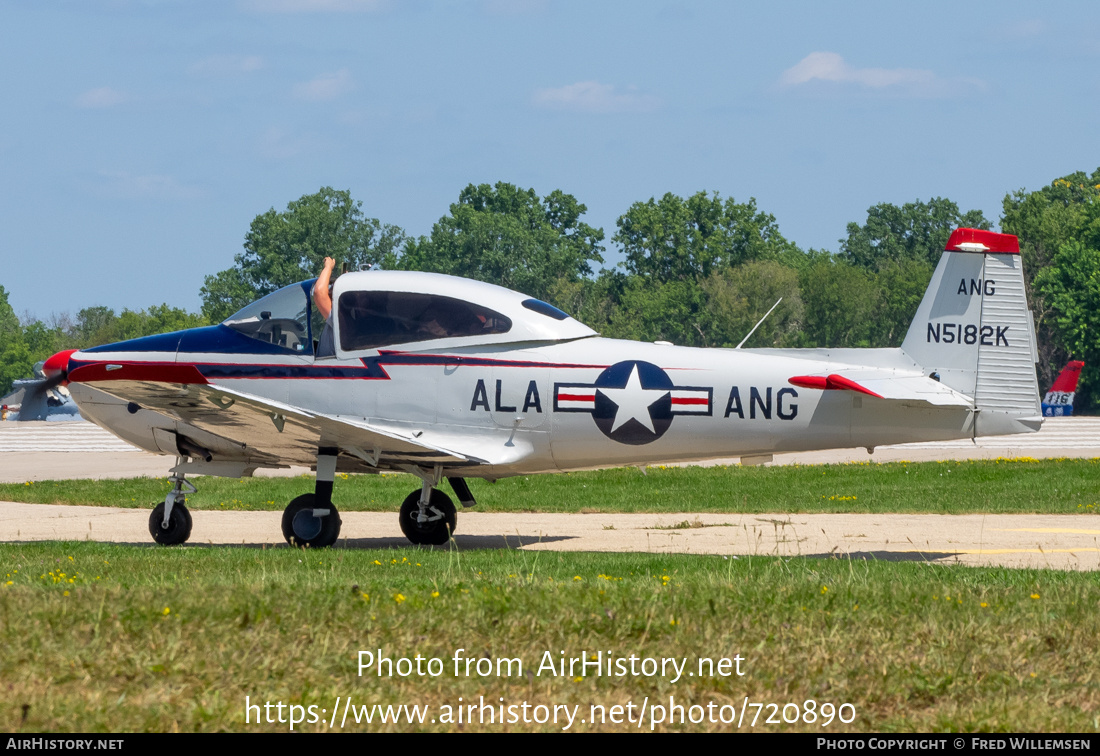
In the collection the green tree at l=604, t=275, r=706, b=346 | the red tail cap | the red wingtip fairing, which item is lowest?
the red wingtip fairing

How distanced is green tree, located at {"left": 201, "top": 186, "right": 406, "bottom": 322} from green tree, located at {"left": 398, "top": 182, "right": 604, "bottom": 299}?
5.30 m

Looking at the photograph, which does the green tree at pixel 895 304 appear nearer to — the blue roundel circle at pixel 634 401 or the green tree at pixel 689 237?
the green tree at pixel 689 237

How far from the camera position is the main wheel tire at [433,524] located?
1395cm

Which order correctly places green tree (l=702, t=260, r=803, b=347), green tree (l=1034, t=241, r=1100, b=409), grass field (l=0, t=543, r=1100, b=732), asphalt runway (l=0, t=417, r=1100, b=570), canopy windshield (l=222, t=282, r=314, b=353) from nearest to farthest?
grass field (l=0, t=543, r=1100, b=732) < asphalt runway (l=0, t=417, r=1100, b=570) < canopy windshield (l=222, t=282, r=314, b=353) < green tree (l=1034, t=241, r=1100, b=409) < green tree (l=702, t=260, r=803, b=347)

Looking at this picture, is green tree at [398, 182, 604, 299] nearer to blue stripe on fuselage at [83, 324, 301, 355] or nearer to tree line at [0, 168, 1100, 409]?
tree line at [0, 168, 1100, 409]

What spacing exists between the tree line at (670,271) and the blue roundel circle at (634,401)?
73055 millimetres

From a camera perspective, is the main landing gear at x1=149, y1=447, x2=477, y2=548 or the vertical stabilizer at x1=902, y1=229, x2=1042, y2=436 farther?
the main landing gear at x1=149, y1=447, x2=477, y2=548

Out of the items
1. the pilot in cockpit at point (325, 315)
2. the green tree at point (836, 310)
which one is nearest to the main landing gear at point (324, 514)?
the pilot in cockpit at point (325, 315)

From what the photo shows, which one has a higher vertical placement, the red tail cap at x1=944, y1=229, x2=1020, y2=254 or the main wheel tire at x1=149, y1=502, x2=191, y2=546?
the red tail cap at x1=944, y1=229, x2=1020, y2=254

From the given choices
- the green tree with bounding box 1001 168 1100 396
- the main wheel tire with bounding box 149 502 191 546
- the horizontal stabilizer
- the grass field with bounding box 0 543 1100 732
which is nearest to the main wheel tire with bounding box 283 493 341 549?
the main wheel tire with bounding box 149 502 191 546

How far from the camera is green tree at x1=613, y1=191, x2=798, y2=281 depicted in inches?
4117

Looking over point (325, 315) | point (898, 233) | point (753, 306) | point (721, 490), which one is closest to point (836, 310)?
point (753, 306)
